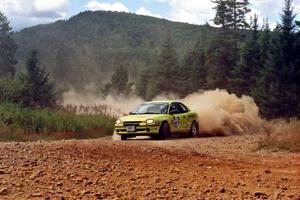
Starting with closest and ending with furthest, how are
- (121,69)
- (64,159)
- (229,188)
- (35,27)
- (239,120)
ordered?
(229,188) → (64,159) → (239,120) → (121,69) → (35,27)

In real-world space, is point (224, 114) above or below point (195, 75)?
below

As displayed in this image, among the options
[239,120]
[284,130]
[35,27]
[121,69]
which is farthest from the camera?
[35,27]

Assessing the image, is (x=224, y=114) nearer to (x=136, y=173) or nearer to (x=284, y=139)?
(x=284, y=139)

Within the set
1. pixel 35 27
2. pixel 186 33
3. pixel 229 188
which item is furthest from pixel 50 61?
pixel 229 188

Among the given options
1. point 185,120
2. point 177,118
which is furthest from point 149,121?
point 185,120

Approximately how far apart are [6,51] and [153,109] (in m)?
79.3

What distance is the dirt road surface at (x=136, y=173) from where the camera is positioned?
818 centimetres

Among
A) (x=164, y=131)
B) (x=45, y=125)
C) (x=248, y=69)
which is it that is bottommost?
(x=164, y=131)

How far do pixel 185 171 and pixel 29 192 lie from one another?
3279mm

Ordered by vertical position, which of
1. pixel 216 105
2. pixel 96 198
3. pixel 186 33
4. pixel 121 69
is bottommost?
pixel 96 198

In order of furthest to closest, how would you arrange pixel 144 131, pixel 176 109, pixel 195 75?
pixel 195 75 → pixel 176 109 → pixel 144 131

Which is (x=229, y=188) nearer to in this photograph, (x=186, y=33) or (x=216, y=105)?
(x=216, y=105)

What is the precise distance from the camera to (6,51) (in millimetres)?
95125

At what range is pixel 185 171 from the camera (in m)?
10.1
